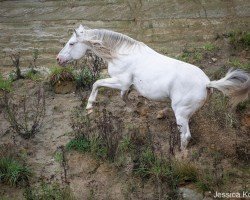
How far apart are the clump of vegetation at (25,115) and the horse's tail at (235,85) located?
253 centimetres

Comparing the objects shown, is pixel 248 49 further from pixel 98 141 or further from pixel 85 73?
pixel 98 141

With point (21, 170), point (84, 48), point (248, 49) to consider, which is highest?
point (84, 48)

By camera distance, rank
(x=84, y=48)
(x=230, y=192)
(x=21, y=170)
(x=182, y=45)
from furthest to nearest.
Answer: (x=182, y=45), (x=84, y=48), (x=21, y=170), (x=230, y=192)

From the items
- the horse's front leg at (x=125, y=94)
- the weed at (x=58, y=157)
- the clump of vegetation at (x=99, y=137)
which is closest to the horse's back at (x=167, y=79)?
the horse's front leg at (x=125, y=94)

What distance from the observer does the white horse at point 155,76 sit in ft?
19.1

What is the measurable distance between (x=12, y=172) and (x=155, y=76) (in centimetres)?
217

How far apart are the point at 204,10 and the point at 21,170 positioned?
6.22m

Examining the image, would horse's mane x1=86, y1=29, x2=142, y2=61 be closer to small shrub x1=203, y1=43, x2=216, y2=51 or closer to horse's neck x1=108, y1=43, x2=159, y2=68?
horse's neck x1=108, y1=43, x2=159, y2=68

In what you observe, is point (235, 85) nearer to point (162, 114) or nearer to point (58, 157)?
point (162, 114)

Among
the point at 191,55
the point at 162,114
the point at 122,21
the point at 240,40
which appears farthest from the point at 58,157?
the point at 122,21

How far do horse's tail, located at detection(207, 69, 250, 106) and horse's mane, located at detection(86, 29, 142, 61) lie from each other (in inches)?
54.2

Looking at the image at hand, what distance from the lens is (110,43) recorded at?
21.7 feet

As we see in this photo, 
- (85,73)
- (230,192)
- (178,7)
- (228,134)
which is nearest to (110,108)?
(85,73)

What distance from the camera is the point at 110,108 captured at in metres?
7.20
